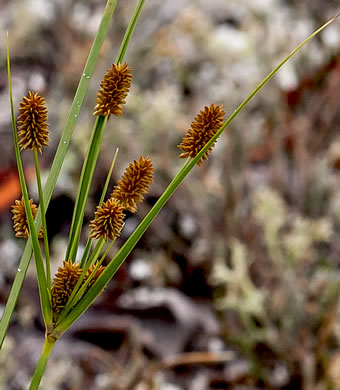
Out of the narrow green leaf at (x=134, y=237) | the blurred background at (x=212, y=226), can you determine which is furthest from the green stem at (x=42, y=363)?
the blurred background at (x=212, y=226)

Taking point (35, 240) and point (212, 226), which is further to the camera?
point (212, 226)

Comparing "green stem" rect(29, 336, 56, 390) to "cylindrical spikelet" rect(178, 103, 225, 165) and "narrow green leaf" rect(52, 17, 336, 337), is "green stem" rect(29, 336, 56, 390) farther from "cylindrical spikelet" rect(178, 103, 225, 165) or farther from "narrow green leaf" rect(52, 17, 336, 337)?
"cylindrical spikelet" rect(178, 103, 225, 165)

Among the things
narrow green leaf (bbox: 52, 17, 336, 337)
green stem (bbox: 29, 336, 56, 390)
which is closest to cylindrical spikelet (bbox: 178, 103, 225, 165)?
narrow green leaf (bbox: 52, 17, 336, 337)

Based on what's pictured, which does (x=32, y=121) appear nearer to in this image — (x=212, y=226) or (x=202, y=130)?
(x=202, y=130)

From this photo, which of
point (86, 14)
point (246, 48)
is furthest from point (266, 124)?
point (86, 14)

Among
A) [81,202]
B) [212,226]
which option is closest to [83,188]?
[81,202]

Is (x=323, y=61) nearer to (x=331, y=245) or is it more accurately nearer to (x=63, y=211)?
(x=331, y=245)

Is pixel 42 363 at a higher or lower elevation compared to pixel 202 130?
lower
